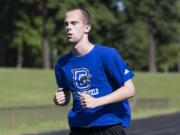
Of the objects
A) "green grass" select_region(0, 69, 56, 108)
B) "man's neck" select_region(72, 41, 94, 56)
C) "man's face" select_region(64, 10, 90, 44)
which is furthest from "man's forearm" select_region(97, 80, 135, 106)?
"green grass" select_region(0, 69, 56, 108)

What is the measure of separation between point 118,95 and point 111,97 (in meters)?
0.07

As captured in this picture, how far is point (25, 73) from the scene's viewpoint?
6475 centimetres

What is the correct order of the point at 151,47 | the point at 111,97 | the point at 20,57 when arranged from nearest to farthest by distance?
the point at 111,97 < the point at 151,47 < the point at 20,57

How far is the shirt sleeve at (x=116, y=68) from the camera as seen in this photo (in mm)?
6031

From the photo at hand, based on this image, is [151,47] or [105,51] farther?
[151,47]

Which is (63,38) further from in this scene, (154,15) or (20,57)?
(20,57)

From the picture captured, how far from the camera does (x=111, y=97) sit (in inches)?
231

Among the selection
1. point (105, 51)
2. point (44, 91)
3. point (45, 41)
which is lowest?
point (44, 91)

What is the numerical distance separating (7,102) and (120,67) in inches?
1781

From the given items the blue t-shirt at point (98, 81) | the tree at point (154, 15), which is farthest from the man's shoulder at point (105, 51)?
the tree at point (154, 15)

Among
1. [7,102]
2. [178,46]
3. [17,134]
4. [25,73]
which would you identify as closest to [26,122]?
[17,134]

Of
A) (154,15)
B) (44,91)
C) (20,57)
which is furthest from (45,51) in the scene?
(20,57)

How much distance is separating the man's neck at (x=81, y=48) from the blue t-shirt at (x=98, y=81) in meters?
0.03

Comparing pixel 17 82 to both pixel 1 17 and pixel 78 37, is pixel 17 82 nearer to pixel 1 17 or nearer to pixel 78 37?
pixel 1 17
